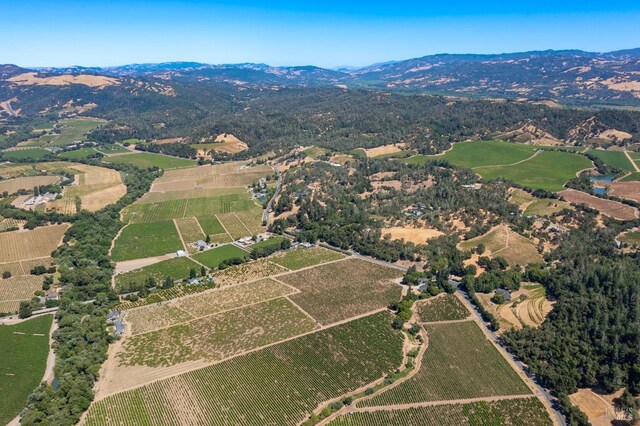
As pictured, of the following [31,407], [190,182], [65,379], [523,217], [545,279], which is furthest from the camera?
[190,182]

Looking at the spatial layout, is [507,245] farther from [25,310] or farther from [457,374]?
[25,310]

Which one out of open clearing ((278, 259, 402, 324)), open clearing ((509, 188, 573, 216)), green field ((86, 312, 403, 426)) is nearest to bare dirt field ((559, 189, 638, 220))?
open clearing ((509, 188, 573, 216))

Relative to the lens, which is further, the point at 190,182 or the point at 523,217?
the point at 190,182

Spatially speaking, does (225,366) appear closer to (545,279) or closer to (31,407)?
(31,407)

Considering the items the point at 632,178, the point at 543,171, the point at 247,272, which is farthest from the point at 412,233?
the point at 632,178

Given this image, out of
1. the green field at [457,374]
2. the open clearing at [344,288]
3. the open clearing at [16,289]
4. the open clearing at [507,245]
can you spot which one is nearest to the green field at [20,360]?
the open clearing at [16,289]

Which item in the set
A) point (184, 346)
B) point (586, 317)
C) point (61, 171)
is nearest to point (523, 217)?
point (586, 317)
